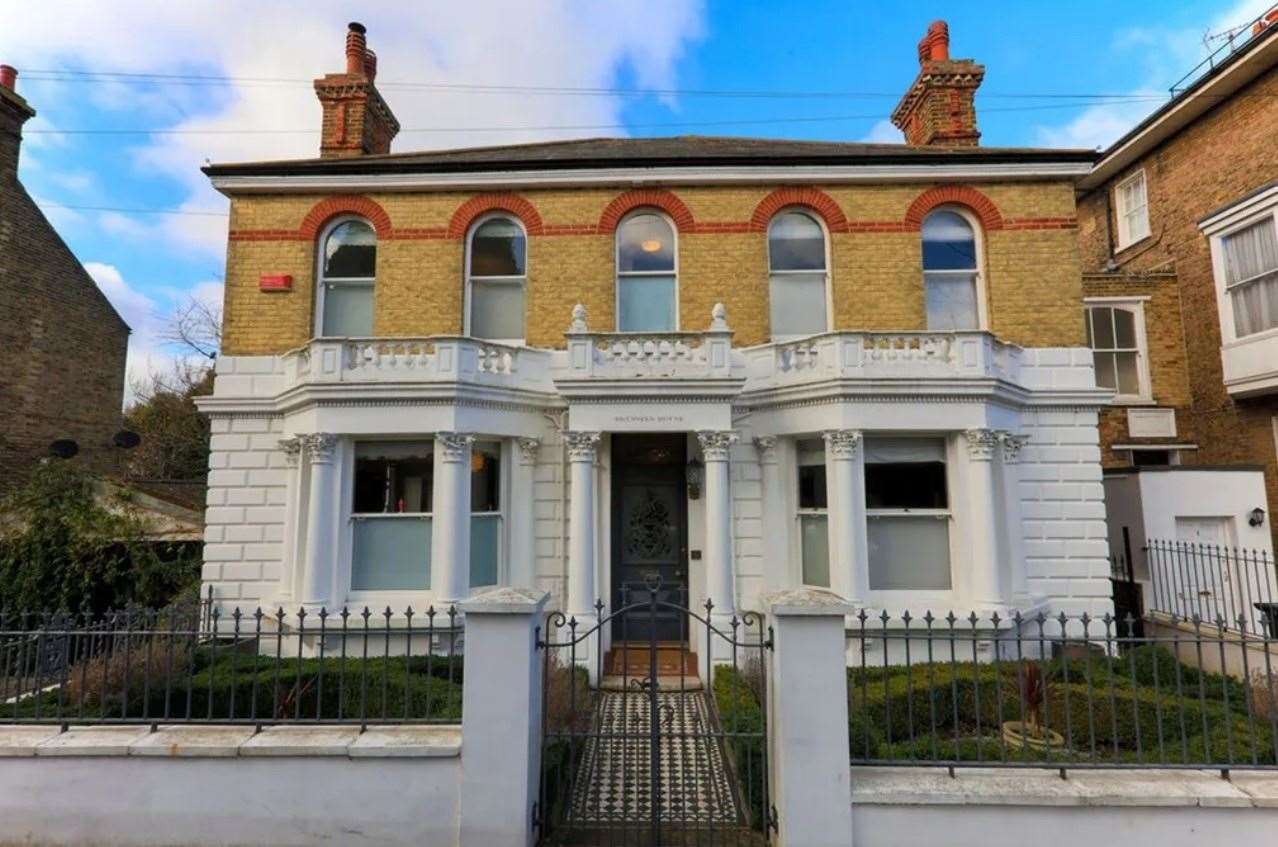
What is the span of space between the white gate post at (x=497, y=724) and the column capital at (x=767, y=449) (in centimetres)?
588

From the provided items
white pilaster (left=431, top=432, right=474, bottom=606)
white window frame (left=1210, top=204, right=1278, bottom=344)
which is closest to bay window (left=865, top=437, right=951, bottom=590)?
white pilaster (left=431, top=432, right=474, bottom=606)

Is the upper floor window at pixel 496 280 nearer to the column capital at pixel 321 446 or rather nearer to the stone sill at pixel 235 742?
the column capital at pixel 321 446

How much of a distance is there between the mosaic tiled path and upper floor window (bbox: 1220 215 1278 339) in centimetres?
1392

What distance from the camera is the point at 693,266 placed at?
33.8 feet

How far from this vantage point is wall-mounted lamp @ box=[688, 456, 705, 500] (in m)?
9.68

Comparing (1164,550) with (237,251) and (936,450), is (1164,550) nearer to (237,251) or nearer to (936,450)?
(936,450)

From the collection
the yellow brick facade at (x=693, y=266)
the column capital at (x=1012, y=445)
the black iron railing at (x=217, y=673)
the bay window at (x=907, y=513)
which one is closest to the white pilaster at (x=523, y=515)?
the black iron railing at (x=217, y=673)

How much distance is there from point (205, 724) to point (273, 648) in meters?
5.15

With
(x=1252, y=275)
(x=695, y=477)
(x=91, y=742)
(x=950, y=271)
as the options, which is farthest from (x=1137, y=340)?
(x=91, y=742)

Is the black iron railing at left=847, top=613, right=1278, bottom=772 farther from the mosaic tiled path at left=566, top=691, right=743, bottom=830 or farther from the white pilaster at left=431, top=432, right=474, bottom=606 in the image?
the white pilaster at left=431, top=432, right=474, bottom=606

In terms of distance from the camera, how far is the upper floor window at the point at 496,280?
1044 centimetres

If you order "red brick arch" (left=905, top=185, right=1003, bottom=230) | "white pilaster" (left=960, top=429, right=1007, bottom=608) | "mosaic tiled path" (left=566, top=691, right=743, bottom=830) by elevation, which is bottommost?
"mosaic tiled path" (left=566, top=691, right=743, bottom=830)

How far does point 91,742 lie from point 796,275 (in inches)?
384

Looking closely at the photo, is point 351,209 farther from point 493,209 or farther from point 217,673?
point 217,673
